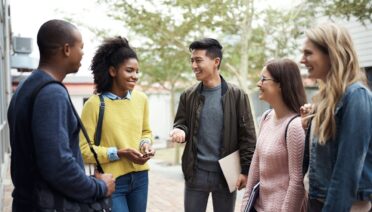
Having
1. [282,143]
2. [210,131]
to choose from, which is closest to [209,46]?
[210,131]

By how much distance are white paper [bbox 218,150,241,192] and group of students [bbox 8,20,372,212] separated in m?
0.05

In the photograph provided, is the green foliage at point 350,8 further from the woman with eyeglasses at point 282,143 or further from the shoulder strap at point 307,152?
the shoulder strap at point 307,152

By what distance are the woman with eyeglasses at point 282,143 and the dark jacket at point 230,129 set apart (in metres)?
0.49

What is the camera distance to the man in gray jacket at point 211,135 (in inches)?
128

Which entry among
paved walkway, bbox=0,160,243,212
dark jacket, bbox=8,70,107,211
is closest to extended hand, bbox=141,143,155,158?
dark jacket, bbox=8,70,107,211

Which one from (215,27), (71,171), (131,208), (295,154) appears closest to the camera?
(71,171)

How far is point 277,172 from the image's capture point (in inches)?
101

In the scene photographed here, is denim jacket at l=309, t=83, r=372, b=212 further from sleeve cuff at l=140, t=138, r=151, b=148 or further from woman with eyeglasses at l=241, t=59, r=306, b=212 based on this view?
sleeve cuff at l=140, t=138, r=151, b=148

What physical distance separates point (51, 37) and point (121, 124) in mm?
1076

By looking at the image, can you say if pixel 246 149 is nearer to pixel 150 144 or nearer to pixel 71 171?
pixel 150 144

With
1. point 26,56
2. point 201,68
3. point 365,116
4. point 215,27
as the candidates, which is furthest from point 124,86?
point 26,56

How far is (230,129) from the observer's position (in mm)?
3252

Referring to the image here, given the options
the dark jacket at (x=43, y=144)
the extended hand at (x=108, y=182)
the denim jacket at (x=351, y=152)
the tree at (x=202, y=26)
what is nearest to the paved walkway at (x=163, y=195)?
the tree at (x=202, y=26)

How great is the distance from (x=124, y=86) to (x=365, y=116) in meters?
1.70
